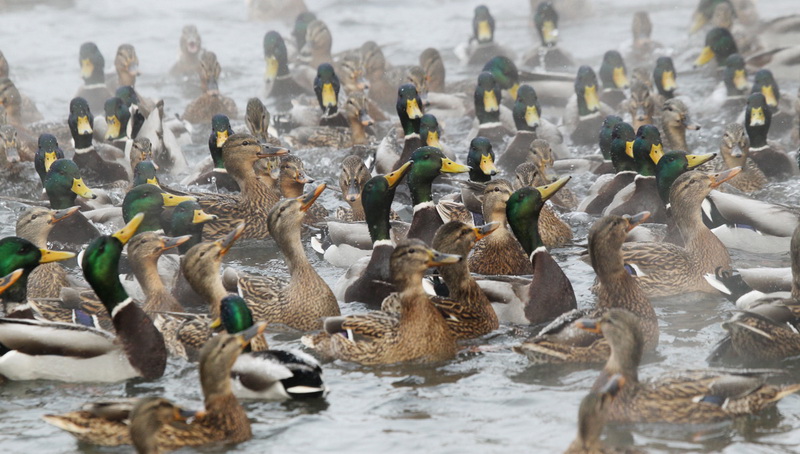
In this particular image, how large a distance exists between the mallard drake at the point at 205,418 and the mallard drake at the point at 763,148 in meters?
6.99

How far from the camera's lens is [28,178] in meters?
12.1

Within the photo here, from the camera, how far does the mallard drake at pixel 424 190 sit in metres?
9.41

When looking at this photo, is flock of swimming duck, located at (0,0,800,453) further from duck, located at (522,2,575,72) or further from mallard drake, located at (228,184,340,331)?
duck, located at (522,2,575,72)

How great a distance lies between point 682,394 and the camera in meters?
6.23

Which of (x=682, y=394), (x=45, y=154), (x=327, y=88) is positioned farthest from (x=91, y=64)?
(x=682, y=394)

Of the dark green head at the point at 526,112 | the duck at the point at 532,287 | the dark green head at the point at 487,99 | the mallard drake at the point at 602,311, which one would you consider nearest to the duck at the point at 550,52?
the dark green head at the point at 487,99

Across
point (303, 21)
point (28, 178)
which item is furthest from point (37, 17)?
point (28, 178)

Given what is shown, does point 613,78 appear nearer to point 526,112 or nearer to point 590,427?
point 526,112

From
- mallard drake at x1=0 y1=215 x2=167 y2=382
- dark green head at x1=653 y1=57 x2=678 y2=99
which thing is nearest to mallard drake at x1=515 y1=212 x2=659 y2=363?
mallard drake at x1=0 y1=215 x2=167 y2=382

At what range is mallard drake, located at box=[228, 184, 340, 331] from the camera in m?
8.18

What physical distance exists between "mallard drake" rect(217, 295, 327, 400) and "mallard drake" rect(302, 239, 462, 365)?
2.09ft

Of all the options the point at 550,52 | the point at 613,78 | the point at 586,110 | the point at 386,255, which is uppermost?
the point at 550,52

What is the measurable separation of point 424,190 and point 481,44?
983cm

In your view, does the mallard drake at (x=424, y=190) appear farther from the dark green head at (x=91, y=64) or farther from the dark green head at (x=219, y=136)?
the dark green head at (x=91, y=64)
